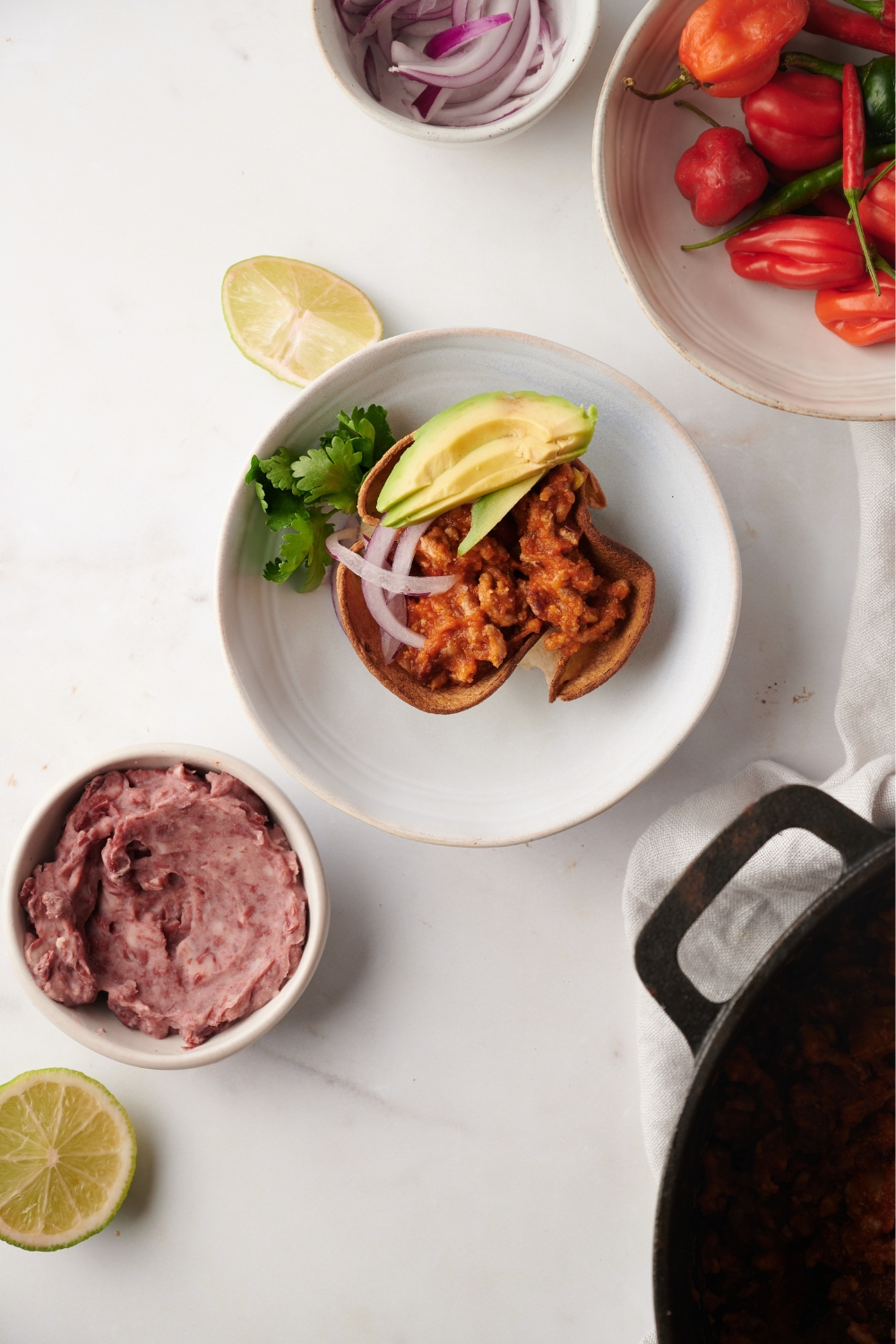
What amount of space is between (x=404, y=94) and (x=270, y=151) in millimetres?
366

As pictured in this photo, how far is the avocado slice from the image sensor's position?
6.01 feet

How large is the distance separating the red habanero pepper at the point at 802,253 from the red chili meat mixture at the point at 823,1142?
1.38 meters

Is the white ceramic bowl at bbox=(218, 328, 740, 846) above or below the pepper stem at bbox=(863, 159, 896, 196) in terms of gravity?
below

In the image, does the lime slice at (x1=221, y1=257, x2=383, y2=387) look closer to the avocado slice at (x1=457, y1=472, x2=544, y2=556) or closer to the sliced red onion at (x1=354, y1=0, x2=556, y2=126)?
the sliced red onion at (x1=354, y1=0, x2=556, y2=126)

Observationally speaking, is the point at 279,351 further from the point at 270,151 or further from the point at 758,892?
the point at 758,892

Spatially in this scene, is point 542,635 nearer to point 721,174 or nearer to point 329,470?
point 329,470

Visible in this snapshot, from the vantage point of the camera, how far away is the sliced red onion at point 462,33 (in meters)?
2.10

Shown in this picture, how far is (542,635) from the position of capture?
2.00m

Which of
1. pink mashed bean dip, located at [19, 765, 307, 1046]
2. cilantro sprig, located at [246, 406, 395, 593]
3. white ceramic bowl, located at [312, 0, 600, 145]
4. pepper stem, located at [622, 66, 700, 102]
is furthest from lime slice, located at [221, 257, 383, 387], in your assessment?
pink mashed bean dip, located at [19, 765, 307, 1046]

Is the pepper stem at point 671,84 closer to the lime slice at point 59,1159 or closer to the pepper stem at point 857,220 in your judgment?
the pepper stem at point 857,220

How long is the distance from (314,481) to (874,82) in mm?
1454

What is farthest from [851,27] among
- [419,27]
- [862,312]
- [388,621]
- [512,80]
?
[388,621]

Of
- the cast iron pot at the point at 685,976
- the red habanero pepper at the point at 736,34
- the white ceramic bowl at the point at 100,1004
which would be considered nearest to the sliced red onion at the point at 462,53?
the red habanero pepper at the point at 736,34

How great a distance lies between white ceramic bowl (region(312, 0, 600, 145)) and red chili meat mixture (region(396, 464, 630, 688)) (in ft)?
2.77
